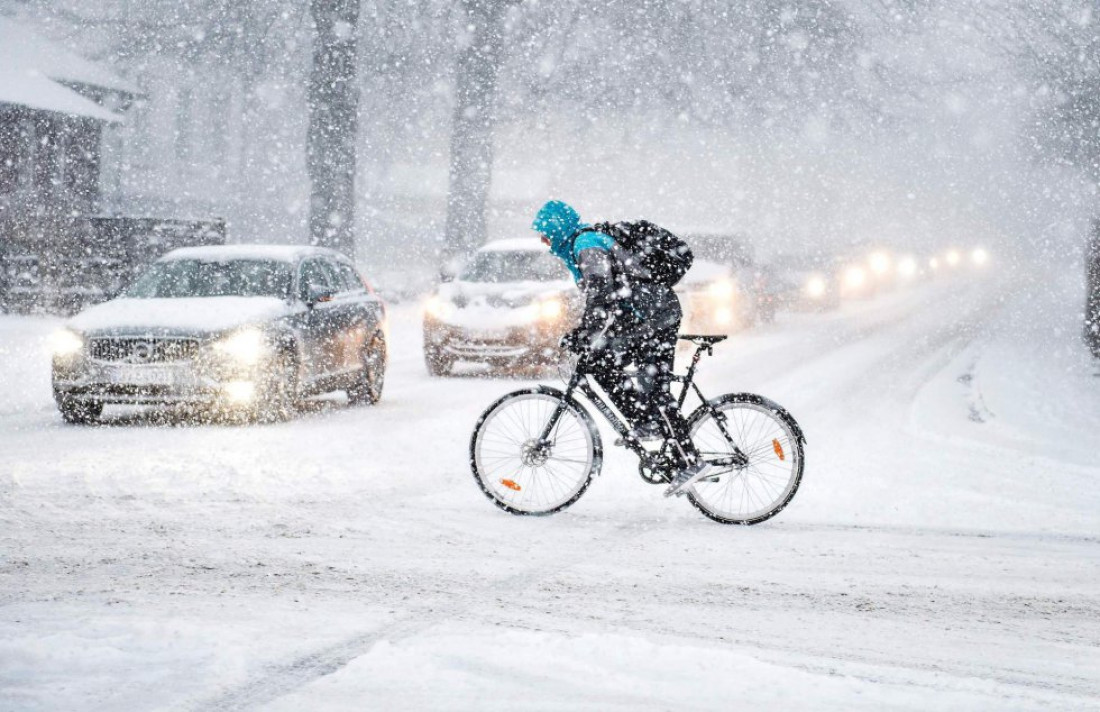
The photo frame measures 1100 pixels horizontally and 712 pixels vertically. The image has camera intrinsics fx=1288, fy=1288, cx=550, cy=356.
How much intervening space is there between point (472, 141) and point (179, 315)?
63.4 ft

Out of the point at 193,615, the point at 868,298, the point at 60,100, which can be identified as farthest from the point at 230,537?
the point at 868,298

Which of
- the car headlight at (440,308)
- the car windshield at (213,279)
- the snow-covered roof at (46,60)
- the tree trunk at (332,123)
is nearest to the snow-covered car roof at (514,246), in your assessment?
the car headlight at (440,308)

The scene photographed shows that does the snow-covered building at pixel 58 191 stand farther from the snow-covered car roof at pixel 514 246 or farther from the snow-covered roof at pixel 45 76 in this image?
the snow-covered car roof at pixel 514 246

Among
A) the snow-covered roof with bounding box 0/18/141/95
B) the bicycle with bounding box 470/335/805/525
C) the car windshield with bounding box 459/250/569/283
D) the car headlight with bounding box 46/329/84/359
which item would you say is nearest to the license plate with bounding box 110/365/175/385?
the car headlight with bounding box 46/329/84/359

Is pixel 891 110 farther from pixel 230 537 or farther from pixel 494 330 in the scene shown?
pixel 230 537

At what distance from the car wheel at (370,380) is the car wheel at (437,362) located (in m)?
2.75

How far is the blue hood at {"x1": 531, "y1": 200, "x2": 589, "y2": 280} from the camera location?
6.67 metres

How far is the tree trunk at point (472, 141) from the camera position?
2909 centimetres

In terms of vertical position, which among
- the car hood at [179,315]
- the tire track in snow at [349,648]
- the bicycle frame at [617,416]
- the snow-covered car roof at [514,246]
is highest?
the snow-covered car roof at [514,246]

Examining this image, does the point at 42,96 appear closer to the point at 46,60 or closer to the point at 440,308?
the point at 46,60

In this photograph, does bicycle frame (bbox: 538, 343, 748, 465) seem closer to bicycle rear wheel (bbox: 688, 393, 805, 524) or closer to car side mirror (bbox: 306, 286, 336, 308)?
bicycle rear wheel (bbox: 688, 393, 805, 524)

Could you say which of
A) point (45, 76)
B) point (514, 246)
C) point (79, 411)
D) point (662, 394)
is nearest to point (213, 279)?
point (79, 411)

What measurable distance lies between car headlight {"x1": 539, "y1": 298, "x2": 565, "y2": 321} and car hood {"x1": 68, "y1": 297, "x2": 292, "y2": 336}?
486 centimetres

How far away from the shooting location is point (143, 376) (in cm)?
1077
